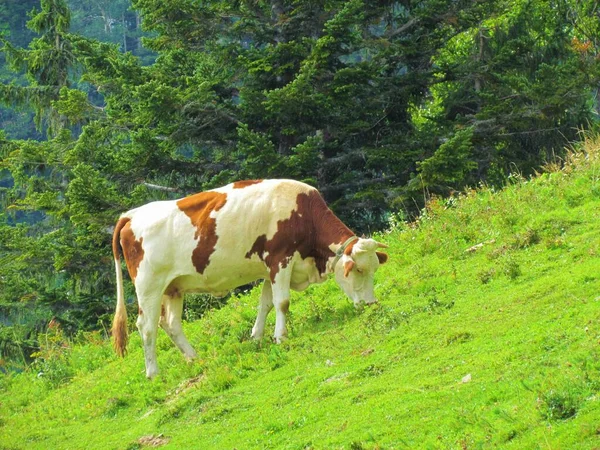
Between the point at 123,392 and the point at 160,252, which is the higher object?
the point at 160,252

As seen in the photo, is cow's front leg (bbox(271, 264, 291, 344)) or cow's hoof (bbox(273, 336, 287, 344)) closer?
cow's hoof (bbox(273, 336, 287, 344))

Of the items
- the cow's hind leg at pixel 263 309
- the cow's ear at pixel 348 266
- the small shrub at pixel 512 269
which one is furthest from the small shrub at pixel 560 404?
the cow's hind leg at pixel 263 309

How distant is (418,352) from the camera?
12078 millimetres

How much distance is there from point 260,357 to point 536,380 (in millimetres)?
5629

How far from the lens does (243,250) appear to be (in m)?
15.6

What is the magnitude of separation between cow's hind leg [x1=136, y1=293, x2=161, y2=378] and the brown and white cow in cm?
1

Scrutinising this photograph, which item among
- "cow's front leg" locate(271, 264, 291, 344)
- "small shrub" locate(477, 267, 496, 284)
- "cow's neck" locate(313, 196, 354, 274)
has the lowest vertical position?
"cow's front leg" locate(271, 264, 291, 344)

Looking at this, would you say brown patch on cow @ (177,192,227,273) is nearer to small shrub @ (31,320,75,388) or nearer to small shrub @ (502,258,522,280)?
small shrub @ (502,258,522,280)

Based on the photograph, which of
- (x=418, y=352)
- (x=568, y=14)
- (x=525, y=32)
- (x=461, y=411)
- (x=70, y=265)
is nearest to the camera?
(x=461, y=411)

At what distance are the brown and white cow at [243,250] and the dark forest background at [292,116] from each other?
338 inches

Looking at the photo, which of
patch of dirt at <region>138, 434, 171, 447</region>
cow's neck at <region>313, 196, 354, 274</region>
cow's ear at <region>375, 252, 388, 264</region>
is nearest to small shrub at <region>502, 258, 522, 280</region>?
cow's ear at <region>375, 252, 388, 264</region>

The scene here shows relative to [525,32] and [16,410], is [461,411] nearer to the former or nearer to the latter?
[16,410]

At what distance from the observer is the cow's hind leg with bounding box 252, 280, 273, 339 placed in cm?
1588

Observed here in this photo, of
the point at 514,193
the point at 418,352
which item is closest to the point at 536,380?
the point at 418,352
